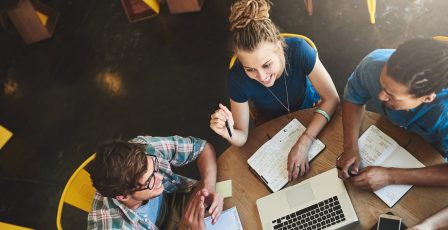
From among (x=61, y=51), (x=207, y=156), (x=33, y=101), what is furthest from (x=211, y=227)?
(x=61, y=51)

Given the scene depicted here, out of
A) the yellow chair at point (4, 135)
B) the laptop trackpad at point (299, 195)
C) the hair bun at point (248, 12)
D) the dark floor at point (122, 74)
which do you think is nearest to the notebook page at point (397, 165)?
the laptop trackpad at point (299, 195)

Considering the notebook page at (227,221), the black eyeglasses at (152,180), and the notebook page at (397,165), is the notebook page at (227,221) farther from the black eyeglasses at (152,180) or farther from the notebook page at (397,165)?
the notebook page at (397,165)

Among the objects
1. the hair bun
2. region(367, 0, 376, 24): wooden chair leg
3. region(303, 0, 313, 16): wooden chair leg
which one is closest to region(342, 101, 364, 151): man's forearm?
the hair bun

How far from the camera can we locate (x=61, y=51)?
4.09 metres

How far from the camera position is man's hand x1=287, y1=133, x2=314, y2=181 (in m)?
1.83

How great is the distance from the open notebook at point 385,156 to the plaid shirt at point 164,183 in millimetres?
803

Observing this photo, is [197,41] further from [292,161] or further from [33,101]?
[292,161]

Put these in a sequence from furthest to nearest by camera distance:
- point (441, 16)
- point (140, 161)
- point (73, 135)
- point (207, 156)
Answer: point (73, 135) < point (441, 16) < point (207, 156) < point (140, 161)

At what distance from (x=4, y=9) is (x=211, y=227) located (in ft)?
10.0

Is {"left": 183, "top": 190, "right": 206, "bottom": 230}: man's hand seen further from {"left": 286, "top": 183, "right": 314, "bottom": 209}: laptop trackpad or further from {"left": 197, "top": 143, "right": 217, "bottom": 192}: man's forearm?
{"left": 286, "top": 183, "right": 314, "bottom": 209}: laptop trackpad

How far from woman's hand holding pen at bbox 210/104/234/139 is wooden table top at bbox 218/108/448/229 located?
13 cm

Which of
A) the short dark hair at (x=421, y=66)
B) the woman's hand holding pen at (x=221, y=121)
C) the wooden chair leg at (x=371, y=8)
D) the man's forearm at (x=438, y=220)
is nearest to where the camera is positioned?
the short dark hair at (x=421, y=66)

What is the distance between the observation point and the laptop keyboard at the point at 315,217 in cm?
168

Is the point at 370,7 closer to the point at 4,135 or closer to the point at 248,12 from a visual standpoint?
the point at 248,12
